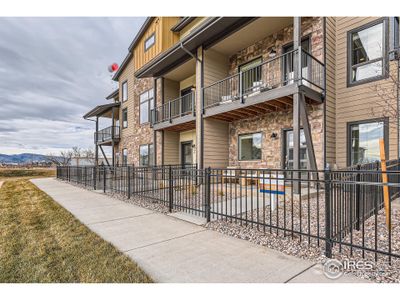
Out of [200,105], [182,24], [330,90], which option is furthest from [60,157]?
[330,90]

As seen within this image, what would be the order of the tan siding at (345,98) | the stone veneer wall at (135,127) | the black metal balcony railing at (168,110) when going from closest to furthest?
1. the tan siding at (345,98)
2. the black metal balcony railing at (168,110)
3. the stone veneer wall at (135,127)

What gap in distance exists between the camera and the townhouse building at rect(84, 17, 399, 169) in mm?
6859

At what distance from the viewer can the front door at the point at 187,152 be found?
12.7 meters

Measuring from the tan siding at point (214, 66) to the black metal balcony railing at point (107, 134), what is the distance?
11692mm

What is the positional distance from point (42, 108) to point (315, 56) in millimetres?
30019

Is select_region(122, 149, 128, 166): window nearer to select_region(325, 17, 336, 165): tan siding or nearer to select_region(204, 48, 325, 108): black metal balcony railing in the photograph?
select_region(204, 48, 325, 108): black metal balcony railing

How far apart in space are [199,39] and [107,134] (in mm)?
14061

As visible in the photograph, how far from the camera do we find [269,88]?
24.4 ft

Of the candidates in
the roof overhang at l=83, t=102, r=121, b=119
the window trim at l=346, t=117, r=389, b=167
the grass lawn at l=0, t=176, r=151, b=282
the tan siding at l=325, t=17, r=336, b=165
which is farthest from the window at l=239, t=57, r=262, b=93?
the roof overhang at l=83, t=102, r=121, b=119

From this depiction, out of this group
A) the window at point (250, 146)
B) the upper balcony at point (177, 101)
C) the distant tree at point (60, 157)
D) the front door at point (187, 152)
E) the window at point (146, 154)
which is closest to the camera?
the window at point (250, 146)

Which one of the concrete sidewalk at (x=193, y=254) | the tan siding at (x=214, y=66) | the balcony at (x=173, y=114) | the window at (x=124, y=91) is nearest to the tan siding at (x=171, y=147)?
the balcony at (x=173, y=114)

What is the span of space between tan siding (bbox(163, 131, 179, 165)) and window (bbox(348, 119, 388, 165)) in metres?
8.80

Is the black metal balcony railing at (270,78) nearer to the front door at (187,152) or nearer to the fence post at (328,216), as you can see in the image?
the front door at (187,152)
